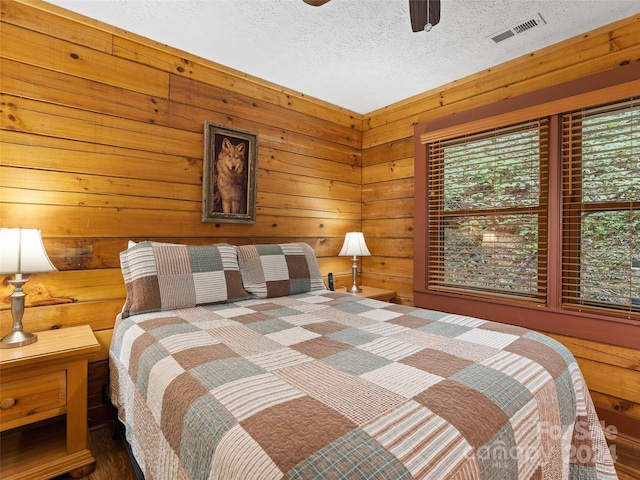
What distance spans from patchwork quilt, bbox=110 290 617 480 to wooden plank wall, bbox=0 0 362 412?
60 centimetres

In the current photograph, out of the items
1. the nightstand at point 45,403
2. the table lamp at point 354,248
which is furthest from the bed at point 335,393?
the table lamp at point 354,248

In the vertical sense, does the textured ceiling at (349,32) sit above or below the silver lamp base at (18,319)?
above

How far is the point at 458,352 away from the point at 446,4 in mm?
1857

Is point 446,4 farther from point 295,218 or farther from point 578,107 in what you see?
point 295,218

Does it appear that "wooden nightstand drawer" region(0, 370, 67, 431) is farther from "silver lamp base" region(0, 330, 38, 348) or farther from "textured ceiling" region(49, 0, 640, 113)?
"textured ceiling" region(49, 0, 640, 113)

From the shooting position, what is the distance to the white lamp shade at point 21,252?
152 centimetres

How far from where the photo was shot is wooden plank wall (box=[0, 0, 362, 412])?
6.15 ft

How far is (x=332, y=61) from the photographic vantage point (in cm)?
254

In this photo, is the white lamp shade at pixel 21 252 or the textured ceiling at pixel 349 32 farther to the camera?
the textured ceiling at pixel 349 32

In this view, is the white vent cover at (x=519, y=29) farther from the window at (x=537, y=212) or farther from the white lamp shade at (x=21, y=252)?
the white lamp shade at (x=21, y=252)

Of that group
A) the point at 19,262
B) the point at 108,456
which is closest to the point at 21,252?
the point at 19,262

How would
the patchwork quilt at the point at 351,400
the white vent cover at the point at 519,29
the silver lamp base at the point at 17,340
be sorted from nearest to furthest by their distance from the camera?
the patchwork quilt at the point at 351,400 < the silver lamp base at the point at 17,340 < the white vent cover at the point at 519,29

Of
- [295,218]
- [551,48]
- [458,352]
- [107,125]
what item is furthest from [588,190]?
[107,125]

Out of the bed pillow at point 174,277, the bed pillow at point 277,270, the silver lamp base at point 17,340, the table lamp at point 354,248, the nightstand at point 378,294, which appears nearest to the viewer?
the silver lamp base at point 17,340
